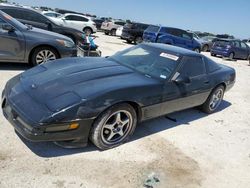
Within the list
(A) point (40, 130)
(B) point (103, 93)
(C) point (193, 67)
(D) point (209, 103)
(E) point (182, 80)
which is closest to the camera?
(A) point (40, 130)

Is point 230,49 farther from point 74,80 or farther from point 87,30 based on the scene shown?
point 74,80

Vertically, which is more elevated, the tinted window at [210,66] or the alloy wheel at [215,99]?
the tinted window at [210,66]

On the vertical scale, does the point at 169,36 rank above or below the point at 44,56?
above

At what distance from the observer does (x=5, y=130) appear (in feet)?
12.6

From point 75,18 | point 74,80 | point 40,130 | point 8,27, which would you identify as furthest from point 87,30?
point 40,130

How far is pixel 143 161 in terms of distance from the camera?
364 cm

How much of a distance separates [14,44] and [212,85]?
15.4 ft

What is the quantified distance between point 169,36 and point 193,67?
12689 mm

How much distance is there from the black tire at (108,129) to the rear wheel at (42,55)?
4.06 m

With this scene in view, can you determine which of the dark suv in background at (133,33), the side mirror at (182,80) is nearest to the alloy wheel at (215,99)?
the side mirror at (182,80)

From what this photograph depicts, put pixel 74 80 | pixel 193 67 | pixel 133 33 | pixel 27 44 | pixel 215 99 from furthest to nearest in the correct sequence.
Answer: pixel 133 33
pixel 27 44
pixel 215 99
pixel 193 67
pixel 74 80

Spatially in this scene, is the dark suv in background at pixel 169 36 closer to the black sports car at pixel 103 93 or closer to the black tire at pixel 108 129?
the black sports car at pixel 103 93

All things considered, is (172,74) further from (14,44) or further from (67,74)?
(14,44)

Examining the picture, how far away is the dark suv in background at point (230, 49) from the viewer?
750 inches
